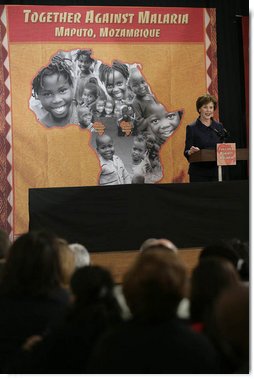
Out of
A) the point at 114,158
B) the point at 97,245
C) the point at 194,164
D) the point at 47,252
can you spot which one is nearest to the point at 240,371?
the point at 47,252

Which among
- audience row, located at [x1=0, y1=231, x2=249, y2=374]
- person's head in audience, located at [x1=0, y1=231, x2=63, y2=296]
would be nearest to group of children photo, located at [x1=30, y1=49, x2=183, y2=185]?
audience row, located at [x1=0, y1=231, x2=249, y2=374]

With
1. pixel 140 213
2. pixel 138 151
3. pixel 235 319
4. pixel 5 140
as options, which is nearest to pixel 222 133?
pixel 140 213

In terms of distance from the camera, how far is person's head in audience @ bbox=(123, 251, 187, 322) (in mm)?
1685

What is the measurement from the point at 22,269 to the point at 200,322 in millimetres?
588

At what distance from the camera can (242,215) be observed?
4594 millimetres

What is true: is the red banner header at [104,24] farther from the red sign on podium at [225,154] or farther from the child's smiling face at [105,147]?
the red sign on podium at [225,154]

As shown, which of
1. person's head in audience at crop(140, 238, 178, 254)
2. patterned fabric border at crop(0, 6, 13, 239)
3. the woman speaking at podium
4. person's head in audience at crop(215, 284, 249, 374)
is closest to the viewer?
person's head in audience at crop(215, 284, 249, 374)

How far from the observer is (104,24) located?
23.4 ft

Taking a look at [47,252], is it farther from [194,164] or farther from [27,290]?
[194,164]

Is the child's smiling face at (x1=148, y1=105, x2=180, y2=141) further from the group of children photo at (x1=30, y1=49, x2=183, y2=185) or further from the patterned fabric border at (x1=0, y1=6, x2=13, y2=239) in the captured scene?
the patterned fabric border at (x1=0, y1=6, x2=13, y2=239)

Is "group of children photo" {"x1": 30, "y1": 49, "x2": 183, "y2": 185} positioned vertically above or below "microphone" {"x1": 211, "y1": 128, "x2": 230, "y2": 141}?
above

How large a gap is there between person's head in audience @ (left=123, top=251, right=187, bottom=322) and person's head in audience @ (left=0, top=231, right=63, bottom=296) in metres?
0.41

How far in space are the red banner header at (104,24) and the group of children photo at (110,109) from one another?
0.78 ft

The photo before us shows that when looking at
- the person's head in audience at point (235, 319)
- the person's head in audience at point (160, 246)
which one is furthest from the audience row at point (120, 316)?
the person's head in audience at point (160, 246)
